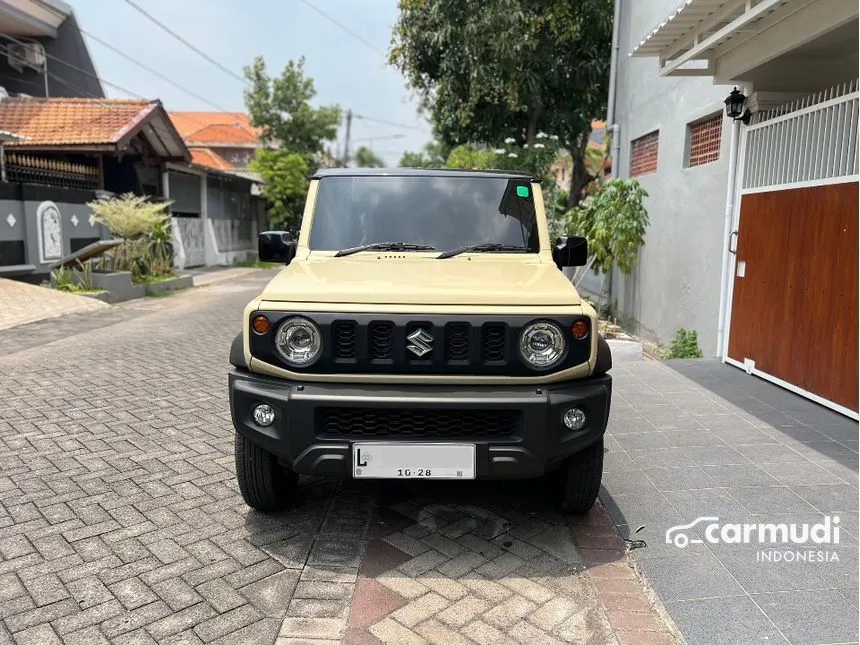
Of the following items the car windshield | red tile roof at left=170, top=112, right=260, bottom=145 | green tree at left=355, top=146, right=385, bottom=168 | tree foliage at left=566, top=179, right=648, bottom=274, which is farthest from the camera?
green tree at left=355, top=146, right=385, bottom=168

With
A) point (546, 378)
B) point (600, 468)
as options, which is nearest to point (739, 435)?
point (600, 468)

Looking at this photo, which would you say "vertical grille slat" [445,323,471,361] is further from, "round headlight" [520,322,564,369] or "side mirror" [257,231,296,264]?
"side mirror" [257,231,296,264]

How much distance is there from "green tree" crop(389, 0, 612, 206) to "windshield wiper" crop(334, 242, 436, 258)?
11.1 metres

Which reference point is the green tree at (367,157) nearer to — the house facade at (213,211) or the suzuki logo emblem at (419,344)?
the house facade at (213,211)

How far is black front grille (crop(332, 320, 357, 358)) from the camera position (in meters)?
3.18

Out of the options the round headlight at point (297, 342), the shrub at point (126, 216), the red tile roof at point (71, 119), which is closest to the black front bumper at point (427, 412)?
the round headlight at point (297, 342)

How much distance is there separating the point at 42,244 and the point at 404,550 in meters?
12.8

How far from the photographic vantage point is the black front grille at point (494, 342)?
3201mm

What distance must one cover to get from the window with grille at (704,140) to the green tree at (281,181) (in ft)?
65.6

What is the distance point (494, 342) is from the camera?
10.6 ft

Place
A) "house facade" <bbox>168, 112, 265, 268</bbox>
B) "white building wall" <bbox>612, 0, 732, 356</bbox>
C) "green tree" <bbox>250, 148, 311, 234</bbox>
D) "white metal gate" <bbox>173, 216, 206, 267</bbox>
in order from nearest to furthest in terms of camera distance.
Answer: "white building wall" <bbox>612, 0, 732, 356</bbox> → "white metal gate" <bbox>173, 216, 206, 267</bbox> → "house facade" <bbox>168, 112, 265, 268</bbox> → "green tree" <bbox>250, 148, 311, 234</bbox>

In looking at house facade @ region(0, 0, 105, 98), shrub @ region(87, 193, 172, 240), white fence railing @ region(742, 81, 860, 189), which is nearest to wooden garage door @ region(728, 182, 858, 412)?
white fence railing @ region(742, 81, 860, 189)

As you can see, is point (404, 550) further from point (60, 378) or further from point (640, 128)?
point (640, 128)

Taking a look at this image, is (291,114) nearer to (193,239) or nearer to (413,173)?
(193,239)
